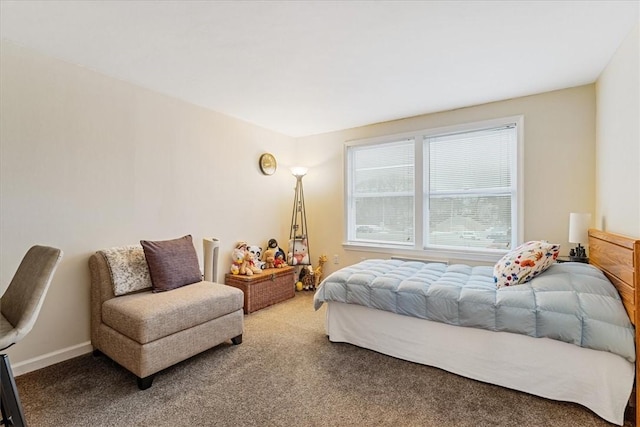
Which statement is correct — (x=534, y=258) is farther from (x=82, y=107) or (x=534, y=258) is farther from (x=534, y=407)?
(x=82, y=107)

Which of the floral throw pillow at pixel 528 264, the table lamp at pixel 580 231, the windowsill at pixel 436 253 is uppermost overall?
the table lamp at pixel 580 231

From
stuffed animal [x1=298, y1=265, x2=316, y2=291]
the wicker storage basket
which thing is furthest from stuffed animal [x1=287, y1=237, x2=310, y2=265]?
the wicker storage basket

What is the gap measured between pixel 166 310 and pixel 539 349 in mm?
2518

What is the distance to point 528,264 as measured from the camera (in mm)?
2219

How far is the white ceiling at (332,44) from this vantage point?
181 cm

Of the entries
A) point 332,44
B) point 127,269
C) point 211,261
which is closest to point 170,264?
point 127,269

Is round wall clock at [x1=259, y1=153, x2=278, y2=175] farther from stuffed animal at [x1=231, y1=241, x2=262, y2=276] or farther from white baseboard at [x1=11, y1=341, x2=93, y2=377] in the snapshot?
white baseboard at [x1=11, y1=341, x2=93, y2=377]

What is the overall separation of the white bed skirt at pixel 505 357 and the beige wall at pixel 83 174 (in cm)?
211

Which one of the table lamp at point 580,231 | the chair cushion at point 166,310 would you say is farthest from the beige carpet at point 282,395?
the table lamp at point 580,231

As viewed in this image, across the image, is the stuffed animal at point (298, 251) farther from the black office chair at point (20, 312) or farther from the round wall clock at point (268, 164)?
the black office chair at point (20, 312)

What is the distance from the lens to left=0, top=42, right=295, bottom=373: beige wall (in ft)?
7.22

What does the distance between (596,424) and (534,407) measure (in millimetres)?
280

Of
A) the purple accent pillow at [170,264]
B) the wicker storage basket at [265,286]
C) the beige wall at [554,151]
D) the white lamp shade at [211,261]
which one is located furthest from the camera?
the wicker storage basket at [265,286]

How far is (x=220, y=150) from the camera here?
12.0 feet
